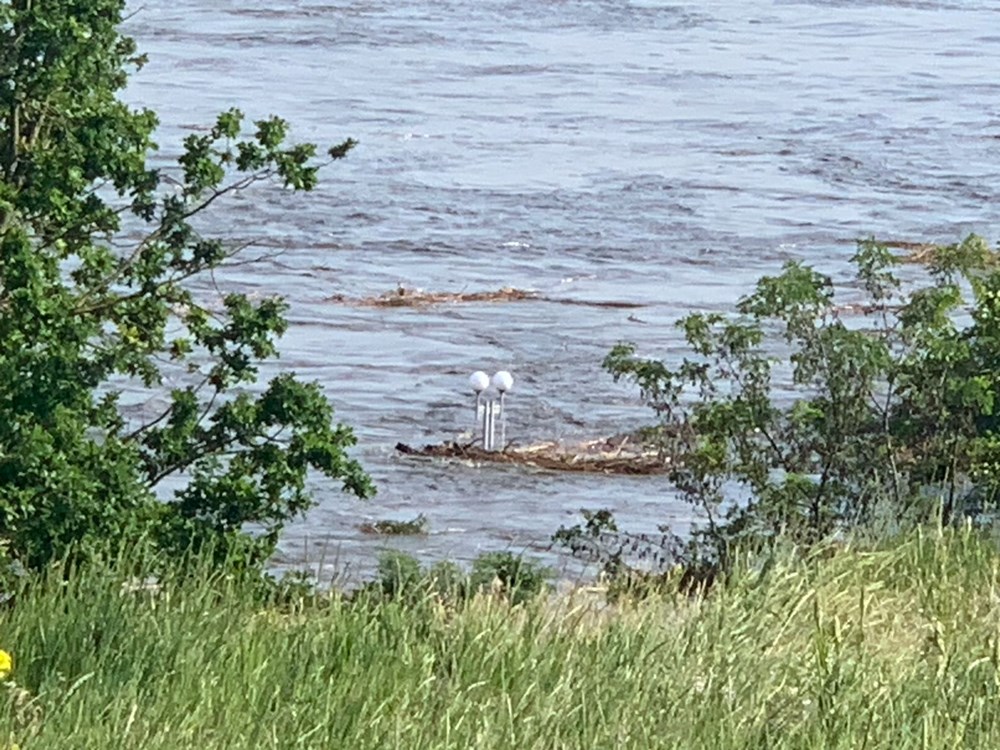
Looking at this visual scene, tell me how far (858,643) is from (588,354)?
1315cm

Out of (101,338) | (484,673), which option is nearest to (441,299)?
(101,338)

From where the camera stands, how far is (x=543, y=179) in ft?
93.7

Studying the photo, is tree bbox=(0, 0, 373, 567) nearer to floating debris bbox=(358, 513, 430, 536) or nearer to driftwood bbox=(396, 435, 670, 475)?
floating debris bbox=(358, 513, 430, 536)

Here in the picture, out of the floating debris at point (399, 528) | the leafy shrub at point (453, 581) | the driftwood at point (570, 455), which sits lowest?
the floating debris at point (399, 528)

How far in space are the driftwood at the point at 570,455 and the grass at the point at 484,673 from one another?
Result: 878 cm

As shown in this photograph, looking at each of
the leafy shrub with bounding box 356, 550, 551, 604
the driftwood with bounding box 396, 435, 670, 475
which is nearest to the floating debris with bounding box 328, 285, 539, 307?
the driftwood with bounding box 396, 435, 670, 475

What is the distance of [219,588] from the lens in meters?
7.45

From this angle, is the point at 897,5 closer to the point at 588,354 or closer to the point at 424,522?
the point at 588,354

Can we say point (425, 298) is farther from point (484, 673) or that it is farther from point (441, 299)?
point (484, 673)

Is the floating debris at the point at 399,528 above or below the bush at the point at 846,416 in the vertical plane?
below

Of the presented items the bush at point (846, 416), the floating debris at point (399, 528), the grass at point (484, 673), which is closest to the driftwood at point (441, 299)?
the floating debris at point (399, 528)

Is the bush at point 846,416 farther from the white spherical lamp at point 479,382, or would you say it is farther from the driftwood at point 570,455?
the white spherical lamp at point 479,382

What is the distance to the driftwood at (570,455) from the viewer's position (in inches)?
643

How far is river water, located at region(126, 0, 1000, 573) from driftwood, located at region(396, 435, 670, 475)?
21 centimetres
